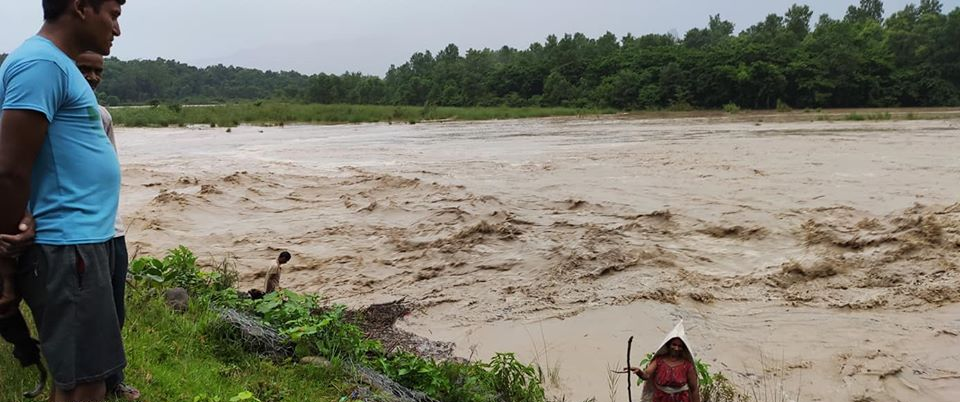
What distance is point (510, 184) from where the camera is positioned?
13508mm

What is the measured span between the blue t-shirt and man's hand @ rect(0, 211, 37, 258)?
26 mm

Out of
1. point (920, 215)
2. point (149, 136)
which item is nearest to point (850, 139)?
point (920, 215)

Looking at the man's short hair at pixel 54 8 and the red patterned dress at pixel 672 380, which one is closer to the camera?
the man's short hair at pixel 54 8

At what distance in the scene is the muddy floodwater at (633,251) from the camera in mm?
5359

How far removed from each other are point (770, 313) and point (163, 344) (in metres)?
5.03

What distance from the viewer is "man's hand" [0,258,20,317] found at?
2.30 m

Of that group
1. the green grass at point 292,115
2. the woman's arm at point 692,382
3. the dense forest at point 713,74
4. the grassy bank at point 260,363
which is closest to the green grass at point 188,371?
the grassy bank at point 260,363

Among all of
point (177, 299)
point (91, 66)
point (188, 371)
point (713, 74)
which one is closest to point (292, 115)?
point (713, 74)

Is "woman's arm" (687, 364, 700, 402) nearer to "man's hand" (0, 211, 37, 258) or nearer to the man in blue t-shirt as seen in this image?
the man in blue t-shirt

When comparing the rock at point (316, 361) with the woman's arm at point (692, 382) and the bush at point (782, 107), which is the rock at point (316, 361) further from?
the bush at point (782, 107)

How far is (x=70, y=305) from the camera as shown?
2.33 metres

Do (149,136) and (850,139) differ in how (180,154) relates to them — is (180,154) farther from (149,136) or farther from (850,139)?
(850,139)

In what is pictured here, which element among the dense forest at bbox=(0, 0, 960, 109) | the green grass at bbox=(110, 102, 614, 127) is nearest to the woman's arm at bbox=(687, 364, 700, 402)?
the green grass at bbox=(110, 102, 614, 127)

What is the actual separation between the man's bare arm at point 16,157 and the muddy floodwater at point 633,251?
362 cm
